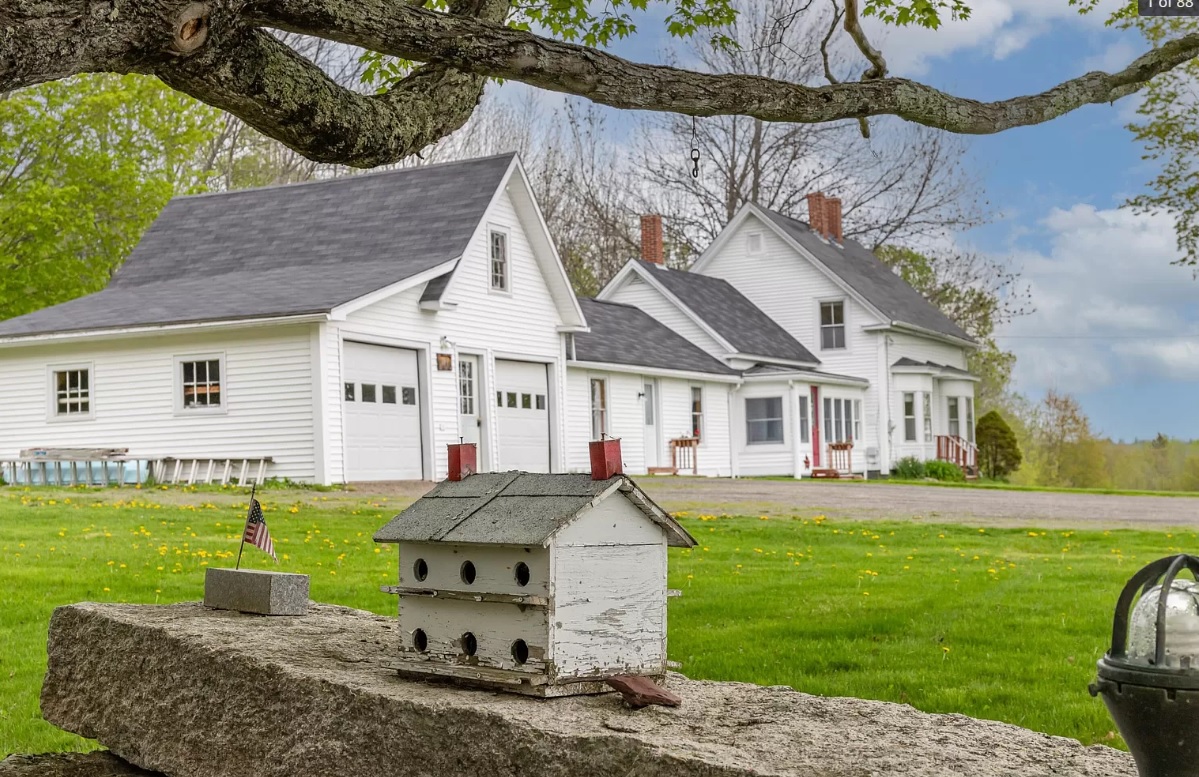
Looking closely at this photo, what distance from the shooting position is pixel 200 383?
76.4 ft

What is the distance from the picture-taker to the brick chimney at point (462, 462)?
14.7 ft

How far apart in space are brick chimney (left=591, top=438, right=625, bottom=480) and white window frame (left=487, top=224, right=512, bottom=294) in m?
22.7

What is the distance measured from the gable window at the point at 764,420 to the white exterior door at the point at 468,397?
40.5 ft

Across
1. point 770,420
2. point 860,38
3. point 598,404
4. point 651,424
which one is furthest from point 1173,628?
point 770,420

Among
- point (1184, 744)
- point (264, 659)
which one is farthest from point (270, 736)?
point (1184, 744)

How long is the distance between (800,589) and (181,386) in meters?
16.0

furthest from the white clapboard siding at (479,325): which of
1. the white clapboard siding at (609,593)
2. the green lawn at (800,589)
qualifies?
the white clapboard siding at (609,593)

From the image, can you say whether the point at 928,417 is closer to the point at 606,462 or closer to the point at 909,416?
the point at 909,416

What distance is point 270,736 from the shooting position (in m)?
4.22

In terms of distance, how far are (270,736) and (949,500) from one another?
68.0 ft

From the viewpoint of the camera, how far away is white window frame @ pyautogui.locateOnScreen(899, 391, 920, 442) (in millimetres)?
40562

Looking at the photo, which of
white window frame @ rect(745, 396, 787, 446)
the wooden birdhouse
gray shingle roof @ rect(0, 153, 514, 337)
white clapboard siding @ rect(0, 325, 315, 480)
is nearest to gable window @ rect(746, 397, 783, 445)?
white window frame @ rect(745, 396, 787, 446)

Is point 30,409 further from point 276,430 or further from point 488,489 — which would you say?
point 488,489

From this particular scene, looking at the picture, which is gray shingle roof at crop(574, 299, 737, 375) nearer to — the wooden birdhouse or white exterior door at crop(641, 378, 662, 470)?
white exterior door at crop(641, 378, 662, 470)
